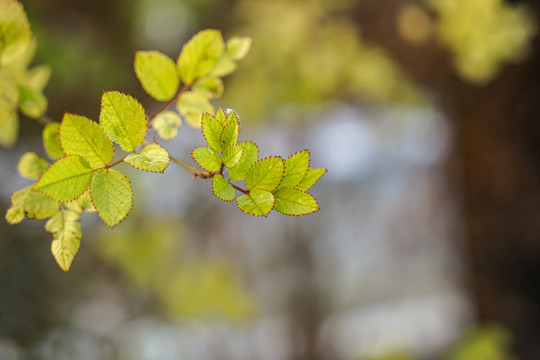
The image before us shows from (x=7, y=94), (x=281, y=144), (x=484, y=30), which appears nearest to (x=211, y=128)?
(x=7, y=94)

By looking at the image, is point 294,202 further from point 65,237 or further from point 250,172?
point 65,237

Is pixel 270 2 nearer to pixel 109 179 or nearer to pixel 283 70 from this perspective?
pixel 283 70

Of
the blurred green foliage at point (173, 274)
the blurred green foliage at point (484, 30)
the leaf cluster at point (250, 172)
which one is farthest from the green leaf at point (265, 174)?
the blurred green foliage at point (173, 274)

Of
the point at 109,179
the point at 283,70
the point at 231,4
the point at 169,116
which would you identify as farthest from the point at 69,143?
the point at 231,4

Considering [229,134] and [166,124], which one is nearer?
[229,134]

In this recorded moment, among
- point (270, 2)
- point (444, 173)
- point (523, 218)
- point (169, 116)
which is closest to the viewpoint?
point (169, 116)

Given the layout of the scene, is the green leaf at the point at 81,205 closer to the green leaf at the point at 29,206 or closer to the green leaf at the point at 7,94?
the green leaf at the point at 29,206
